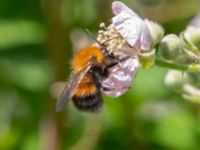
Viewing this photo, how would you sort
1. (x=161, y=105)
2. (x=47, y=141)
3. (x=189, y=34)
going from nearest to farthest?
(x=189, y=34) < (x=47, y=141) < (x=161, y=105)

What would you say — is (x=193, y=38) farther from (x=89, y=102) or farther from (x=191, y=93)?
(x=89, y=102)

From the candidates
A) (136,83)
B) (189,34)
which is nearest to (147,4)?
(136,83)

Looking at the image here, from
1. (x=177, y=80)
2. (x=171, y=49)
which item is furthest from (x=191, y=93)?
(x=171, y=49)

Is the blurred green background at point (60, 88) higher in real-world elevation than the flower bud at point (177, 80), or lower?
lower

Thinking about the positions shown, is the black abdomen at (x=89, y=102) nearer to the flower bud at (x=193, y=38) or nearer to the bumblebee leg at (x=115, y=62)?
the bumblebee leg at (x=115, y=62)

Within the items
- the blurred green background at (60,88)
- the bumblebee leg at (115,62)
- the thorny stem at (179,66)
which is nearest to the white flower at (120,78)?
the bumblebee leg at (115,62)

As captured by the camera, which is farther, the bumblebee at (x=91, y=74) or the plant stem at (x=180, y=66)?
the bumblebee at (x=91, y=74)

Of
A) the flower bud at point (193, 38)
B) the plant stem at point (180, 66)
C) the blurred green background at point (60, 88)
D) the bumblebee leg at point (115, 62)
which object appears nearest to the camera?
the plant stem at point (180, 66)

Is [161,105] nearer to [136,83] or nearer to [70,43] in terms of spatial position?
[136,83]
